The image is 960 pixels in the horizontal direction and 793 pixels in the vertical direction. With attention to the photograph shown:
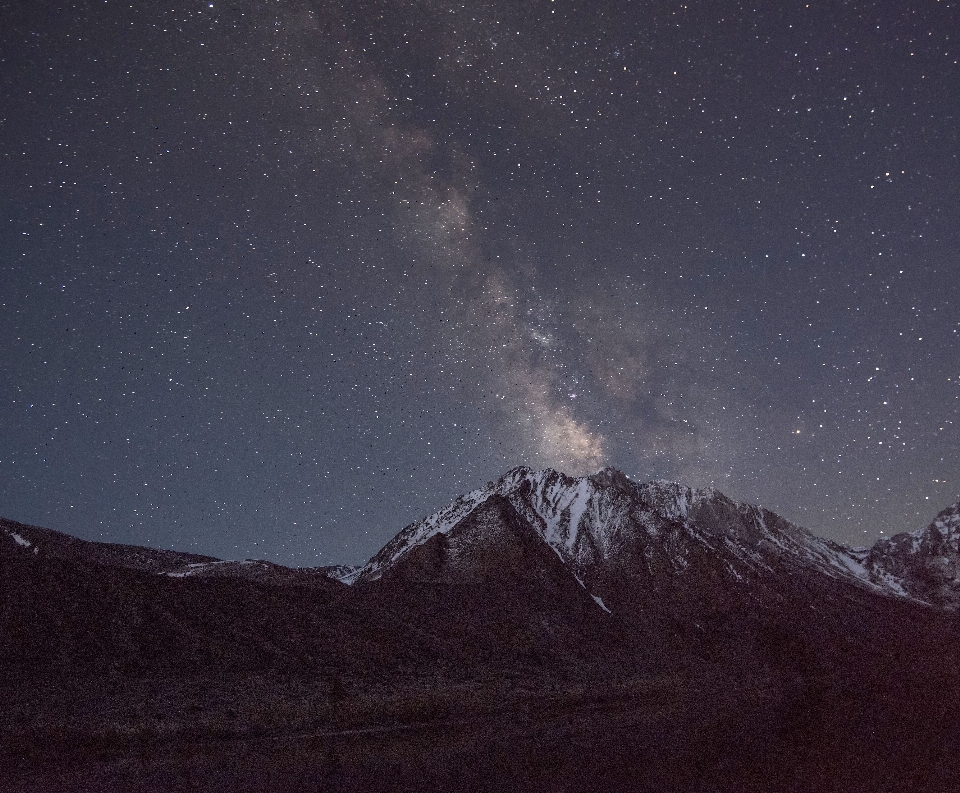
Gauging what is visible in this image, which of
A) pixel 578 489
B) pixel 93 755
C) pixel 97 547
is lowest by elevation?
pixel 93 755

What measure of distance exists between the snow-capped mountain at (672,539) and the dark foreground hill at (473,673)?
1.08 metres

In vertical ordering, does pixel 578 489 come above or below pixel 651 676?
above

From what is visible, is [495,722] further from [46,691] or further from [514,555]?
[514,555]

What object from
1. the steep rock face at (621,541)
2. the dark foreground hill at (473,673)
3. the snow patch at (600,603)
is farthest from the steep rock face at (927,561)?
the snow patch at (600,603)

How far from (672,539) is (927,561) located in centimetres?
10259

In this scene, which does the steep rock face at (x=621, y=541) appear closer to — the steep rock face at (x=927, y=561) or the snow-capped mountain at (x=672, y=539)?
the snow-capped mountain at (x=672, y=539)

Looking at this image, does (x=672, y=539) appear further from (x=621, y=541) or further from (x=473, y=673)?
(x=473, y=673)

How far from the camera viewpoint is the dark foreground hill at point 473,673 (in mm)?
28812

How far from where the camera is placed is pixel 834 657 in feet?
281

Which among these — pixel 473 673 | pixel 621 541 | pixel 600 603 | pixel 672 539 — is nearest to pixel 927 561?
pixel 672 539

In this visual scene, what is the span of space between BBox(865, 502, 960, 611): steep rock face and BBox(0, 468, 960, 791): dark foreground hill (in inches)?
1713

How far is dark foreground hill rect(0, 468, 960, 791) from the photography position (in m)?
28.8

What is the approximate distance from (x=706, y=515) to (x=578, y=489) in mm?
59419

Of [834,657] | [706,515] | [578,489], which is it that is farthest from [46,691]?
[706,515]
